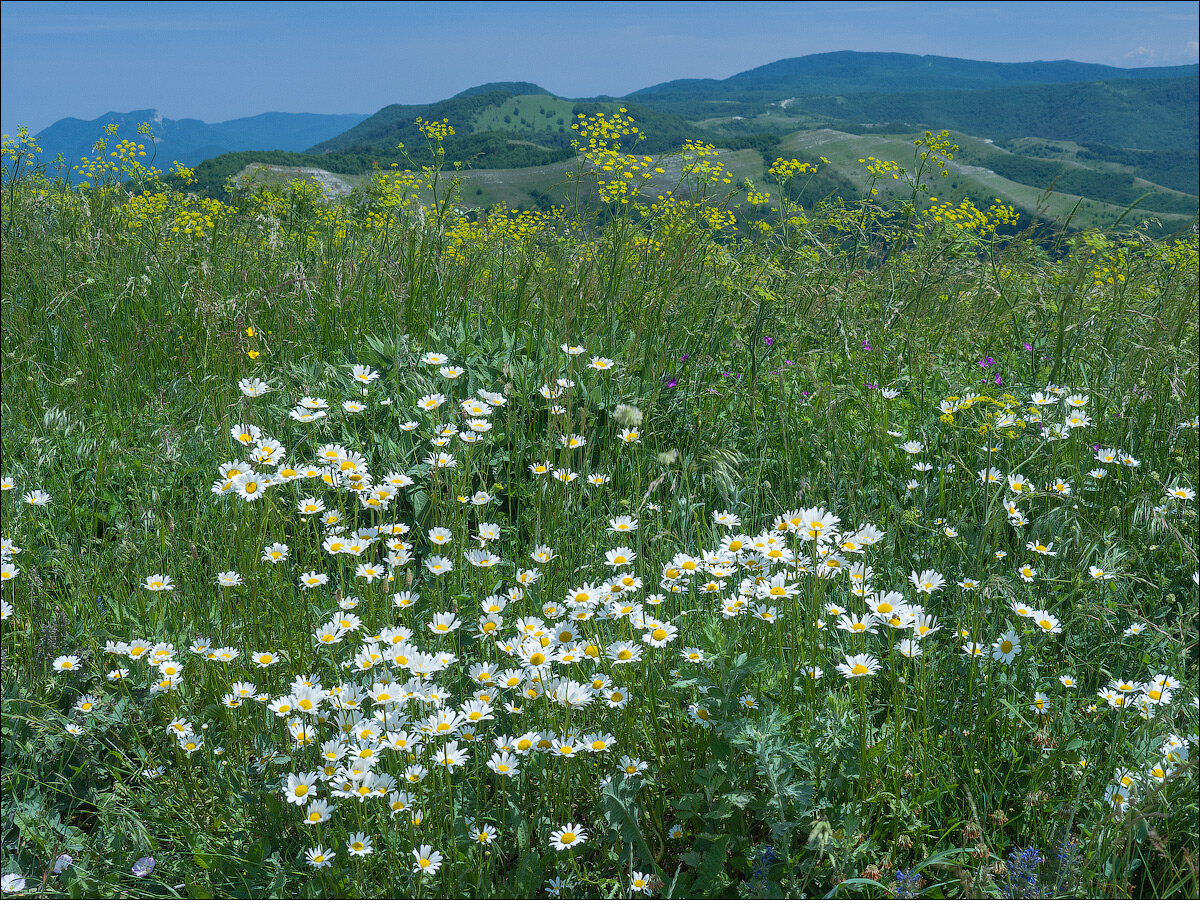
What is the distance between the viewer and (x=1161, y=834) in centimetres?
162

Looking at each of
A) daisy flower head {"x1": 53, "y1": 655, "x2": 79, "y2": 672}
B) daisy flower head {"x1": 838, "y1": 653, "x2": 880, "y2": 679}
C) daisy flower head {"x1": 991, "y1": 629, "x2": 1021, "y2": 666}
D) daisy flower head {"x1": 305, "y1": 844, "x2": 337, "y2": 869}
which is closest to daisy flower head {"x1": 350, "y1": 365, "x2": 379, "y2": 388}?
daisy flower head {"x1": 53, "y1": 655, "x2": 79, "y2": 672}

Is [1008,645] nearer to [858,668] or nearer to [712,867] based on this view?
[858,668]

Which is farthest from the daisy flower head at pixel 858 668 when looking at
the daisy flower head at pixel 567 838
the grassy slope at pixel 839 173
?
the grassy slope at pixel 839 173

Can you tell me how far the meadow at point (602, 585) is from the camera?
1587 mm

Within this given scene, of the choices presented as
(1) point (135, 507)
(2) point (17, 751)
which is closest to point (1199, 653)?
(2) point (17, 751)

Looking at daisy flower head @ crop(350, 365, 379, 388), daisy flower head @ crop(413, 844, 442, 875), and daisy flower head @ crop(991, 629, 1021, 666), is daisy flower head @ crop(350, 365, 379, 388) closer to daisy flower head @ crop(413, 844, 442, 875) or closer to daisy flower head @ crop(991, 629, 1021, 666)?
daisy flower head @ crop(413, 844, 442, 875)

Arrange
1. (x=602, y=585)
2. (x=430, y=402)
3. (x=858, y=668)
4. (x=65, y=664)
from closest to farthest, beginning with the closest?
(x=858, y=668) < (x=65, y=664) < (x=602, y=585) < (x=430, y=402)

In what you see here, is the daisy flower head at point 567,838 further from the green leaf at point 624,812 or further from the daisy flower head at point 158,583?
the daisy flower head at point 158,583

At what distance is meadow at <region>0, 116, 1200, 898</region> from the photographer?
1.59 m

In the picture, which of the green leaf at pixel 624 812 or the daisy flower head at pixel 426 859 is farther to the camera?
the green leaf at pixel 624 812

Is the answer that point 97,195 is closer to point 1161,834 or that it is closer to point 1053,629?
point 1053,629

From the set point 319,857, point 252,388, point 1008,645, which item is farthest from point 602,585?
point 252,388

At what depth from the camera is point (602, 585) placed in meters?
2.13

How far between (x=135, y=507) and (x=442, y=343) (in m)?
1.34
